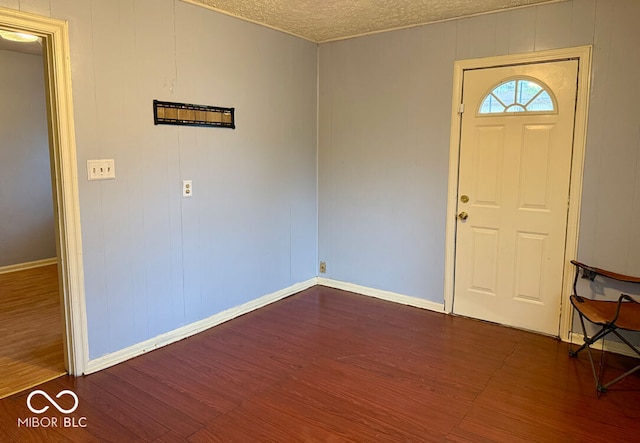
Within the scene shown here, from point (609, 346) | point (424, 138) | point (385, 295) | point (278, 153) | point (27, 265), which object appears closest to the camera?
point (609, 346)

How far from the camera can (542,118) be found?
3.34 meters

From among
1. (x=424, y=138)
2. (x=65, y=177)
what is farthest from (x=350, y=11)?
(x=65, y=177)

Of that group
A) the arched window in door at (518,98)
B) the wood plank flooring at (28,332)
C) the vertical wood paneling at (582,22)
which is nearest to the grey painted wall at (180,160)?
the wood plank flooring at (28,332)

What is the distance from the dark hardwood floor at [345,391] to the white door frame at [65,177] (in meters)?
0.31

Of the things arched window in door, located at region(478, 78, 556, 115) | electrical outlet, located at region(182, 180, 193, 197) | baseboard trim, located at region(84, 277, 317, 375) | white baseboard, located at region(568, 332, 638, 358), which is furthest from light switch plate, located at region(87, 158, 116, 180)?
white baseboard, located at region(568, 332, 638, 358)

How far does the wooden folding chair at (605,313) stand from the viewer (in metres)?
2.67

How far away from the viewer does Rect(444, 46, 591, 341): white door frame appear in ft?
10.3

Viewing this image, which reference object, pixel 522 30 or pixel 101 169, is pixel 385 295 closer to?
pixel 522 30

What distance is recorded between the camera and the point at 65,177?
8.66 ft

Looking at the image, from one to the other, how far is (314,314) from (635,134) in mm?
2780

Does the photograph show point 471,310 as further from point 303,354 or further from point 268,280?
point 268,280

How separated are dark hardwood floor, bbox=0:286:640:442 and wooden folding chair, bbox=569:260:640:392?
0.12 meters

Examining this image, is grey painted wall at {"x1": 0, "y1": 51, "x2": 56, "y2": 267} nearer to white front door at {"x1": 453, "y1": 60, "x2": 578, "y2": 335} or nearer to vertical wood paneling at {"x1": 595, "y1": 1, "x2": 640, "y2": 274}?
white front door at {"x1": 453, "y1": 60, "x2": 578, "y2": 335}

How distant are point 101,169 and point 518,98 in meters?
3.06
